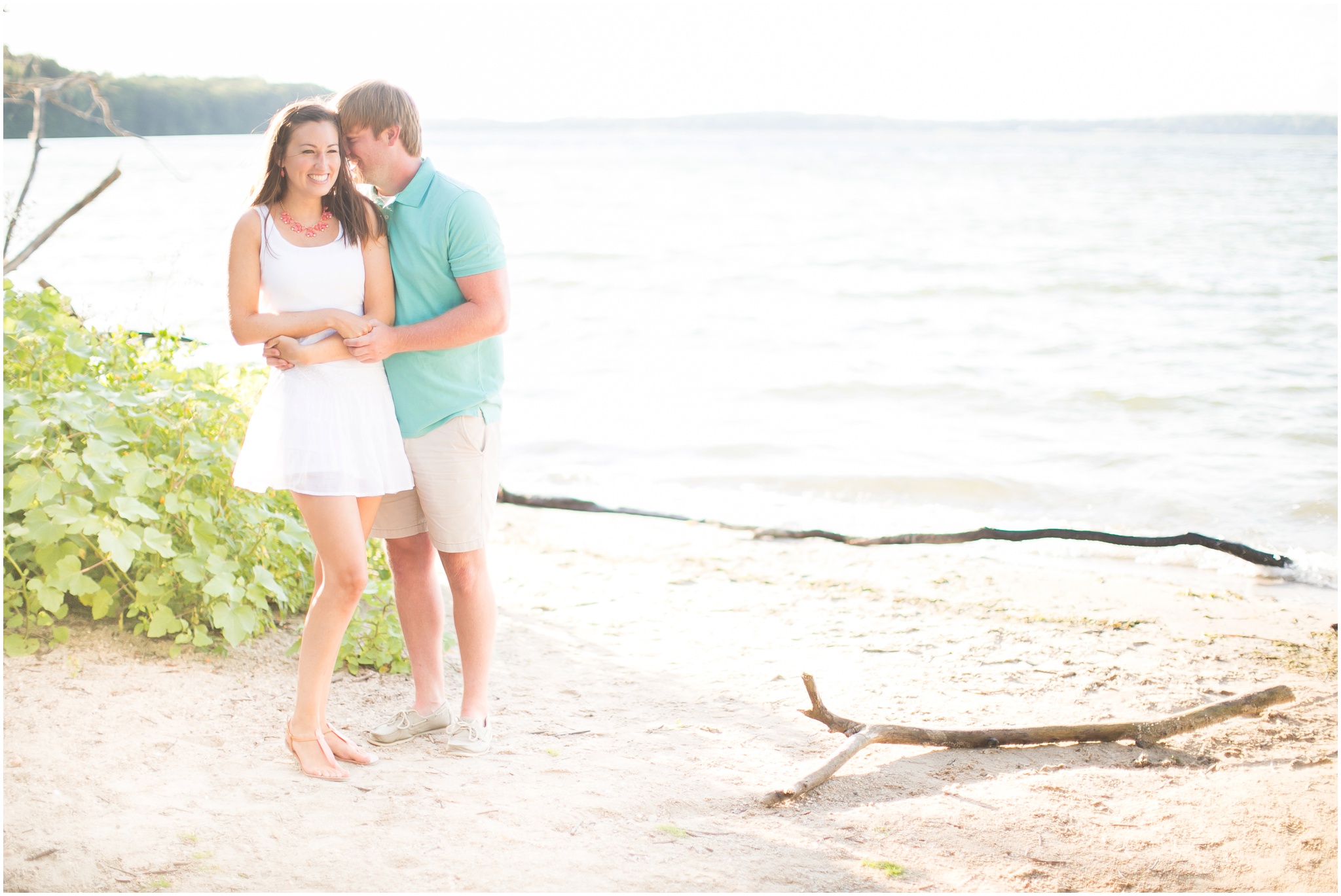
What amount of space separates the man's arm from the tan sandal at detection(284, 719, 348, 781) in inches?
44.8

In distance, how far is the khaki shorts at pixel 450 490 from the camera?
9.47ft

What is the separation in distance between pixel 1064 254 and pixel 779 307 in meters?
8.70

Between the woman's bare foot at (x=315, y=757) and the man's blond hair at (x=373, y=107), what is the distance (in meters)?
1.79

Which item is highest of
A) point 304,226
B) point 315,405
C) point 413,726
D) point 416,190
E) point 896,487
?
point 416,190

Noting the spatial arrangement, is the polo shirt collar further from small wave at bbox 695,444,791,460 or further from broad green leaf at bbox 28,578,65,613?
small wave at bbox 695,444,791,460

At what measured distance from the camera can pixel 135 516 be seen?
3.29 meters

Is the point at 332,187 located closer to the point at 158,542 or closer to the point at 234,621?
the point at 158,542

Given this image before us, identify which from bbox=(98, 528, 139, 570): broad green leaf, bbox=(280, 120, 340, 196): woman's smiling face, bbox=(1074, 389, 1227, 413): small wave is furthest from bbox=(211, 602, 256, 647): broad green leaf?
bbox=(1074, 389, 1227, 413): small wave

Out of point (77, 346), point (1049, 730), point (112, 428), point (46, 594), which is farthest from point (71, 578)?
point (1049, 730)

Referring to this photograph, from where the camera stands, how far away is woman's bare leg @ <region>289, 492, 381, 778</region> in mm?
2699

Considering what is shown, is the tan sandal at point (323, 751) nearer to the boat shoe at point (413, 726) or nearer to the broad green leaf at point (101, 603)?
the boat shoe at point (413, 726)

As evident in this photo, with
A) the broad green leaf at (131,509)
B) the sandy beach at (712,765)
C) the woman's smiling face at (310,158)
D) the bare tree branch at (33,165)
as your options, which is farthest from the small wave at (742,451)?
the woman's smiling face at (310,158)

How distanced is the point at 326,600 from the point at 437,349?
791 mm

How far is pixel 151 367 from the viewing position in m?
4.13
